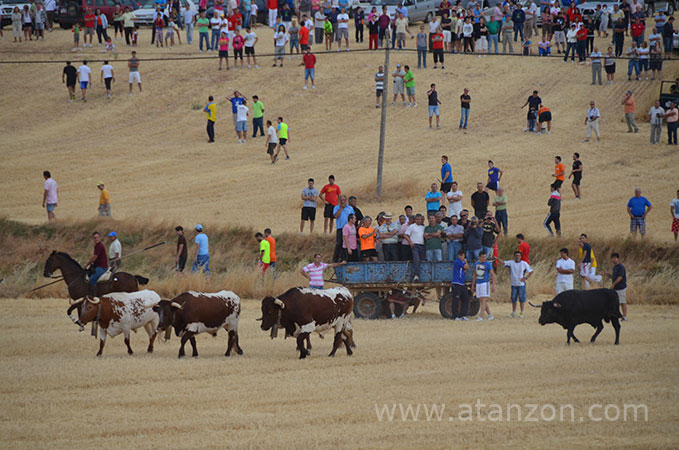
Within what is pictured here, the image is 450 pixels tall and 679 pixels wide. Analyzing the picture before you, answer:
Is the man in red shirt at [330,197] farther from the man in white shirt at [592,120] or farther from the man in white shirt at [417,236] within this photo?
the man in white shirt at [592,120]

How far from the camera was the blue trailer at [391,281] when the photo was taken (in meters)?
22.4

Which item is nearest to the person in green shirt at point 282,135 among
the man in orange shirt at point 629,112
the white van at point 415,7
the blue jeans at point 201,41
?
the blue jeans at point 201,41

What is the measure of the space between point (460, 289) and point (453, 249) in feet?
5.31

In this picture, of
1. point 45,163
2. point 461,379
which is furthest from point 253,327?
point 45,163

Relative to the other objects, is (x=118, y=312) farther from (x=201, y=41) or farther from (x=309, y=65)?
(x=201, y=41)

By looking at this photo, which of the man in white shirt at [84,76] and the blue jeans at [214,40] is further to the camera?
the blue jeans at [214,40]

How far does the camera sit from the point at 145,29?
57.7 meters

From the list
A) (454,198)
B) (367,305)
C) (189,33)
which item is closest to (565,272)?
(367,305)

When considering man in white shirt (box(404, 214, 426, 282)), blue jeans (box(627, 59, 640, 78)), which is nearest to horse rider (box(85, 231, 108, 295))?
Result: man in white shirt (box(404, 214, 426, 282))

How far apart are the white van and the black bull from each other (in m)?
35.3

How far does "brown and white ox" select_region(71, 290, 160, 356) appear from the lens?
60.0 ft

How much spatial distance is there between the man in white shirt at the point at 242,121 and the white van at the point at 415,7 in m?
12.9

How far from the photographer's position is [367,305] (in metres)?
22.7

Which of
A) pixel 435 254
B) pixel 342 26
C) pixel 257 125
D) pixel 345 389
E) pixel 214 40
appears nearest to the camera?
pixel 345 389
